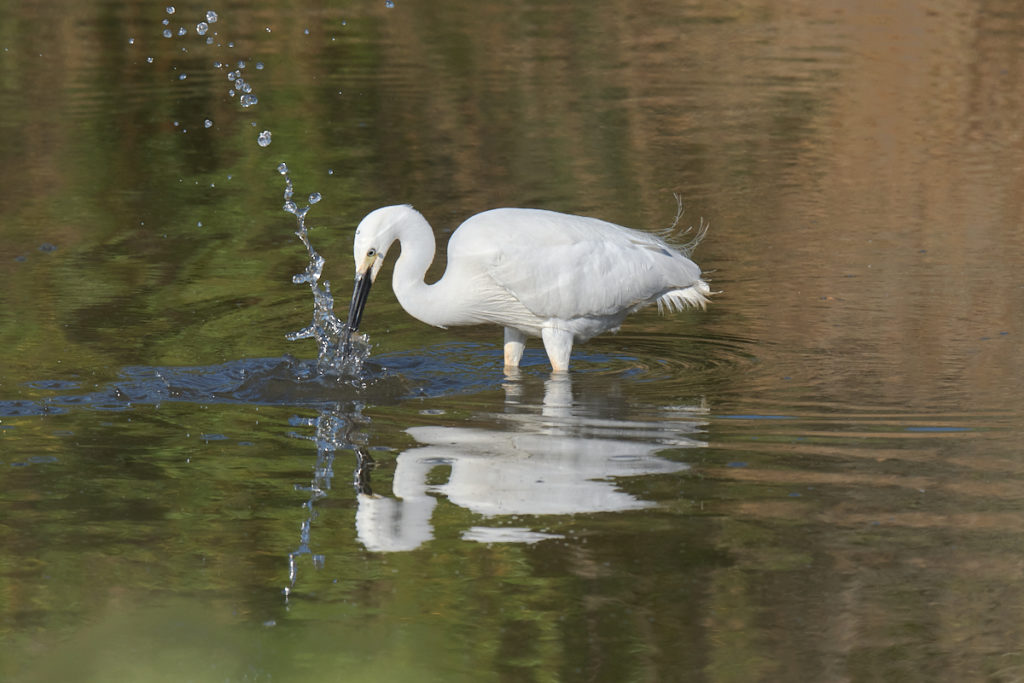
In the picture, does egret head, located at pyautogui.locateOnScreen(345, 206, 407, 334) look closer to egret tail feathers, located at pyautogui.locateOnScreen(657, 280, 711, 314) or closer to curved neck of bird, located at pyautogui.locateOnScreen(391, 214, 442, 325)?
curved neck of bird, located at pyautogui.locateOnScreen(391, 214, 442, 325)

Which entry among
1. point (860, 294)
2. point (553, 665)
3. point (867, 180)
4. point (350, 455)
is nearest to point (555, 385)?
point (350, 455)

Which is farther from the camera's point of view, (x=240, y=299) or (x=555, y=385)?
(x=240, y=299)

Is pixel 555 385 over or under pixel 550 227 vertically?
under

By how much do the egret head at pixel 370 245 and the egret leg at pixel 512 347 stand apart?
919 millimetres

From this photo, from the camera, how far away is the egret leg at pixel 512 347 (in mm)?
8555

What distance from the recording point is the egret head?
7.86 m

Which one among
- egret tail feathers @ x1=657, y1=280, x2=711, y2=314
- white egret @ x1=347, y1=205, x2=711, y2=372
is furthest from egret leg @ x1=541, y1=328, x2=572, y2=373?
egret tail feathers @ x1=657, y1=280, x2=711, y2=314

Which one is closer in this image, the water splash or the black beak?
the black beak

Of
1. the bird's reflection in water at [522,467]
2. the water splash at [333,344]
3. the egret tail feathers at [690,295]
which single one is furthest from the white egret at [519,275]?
the bird's reflection in water at [522,467]

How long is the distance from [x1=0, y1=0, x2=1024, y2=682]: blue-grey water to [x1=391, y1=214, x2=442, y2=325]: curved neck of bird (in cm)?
38

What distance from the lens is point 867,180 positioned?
44.9ft

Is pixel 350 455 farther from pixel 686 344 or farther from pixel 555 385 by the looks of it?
pixel 686 344

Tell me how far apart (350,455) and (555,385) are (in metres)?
1.63

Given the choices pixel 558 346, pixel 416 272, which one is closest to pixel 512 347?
pixel 558 346
